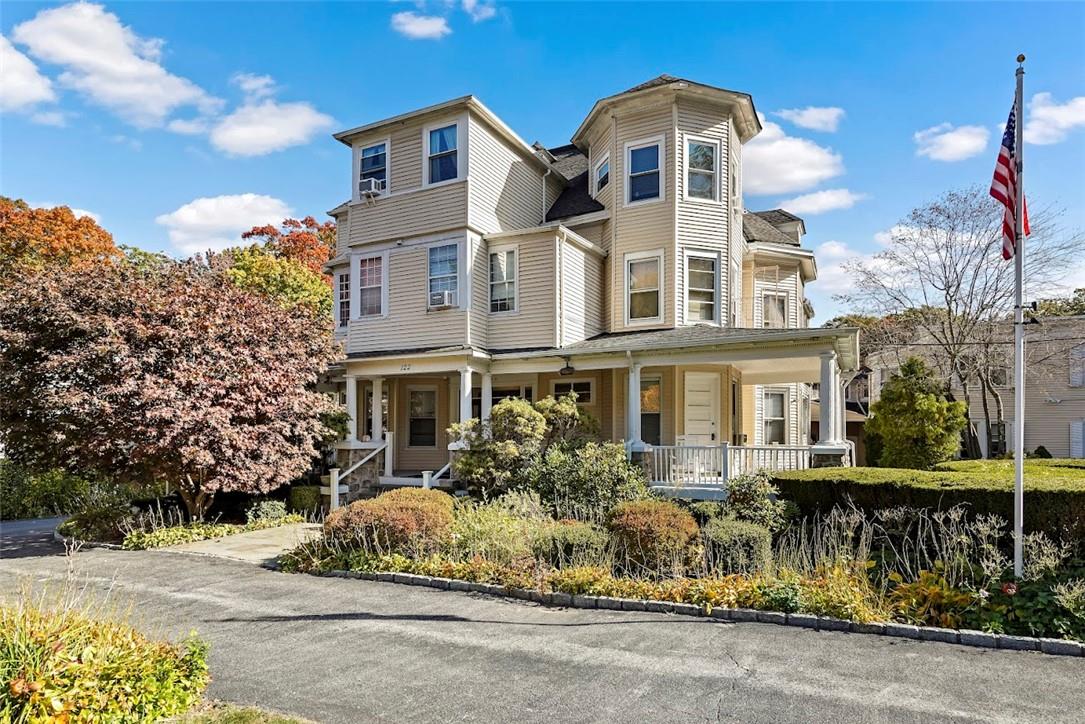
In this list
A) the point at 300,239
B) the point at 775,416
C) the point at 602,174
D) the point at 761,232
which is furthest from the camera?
the point at 300,239

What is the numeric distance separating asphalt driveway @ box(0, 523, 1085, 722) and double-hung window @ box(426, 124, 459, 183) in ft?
35.8

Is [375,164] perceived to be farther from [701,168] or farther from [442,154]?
[701,168]

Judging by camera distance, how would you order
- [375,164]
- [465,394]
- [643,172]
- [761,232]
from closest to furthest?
[465,394] → [643,172] → [375,164] → [761,232]

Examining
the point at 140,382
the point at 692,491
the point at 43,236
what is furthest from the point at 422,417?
the point at 43,236

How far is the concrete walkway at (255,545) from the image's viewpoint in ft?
34.3

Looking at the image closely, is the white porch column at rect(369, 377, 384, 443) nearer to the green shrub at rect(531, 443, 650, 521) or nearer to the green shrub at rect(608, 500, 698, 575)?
the green shrub at rect(531, 443, 650, 521)

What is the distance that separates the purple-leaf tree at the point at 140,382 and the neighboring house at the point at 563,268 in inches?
138

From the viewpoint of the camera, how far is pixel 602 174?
17.5 m

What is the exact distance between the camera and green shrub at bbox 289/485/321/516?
572 inches

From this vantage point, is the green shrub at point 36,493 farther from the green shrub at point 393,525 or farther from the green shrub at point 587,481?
the green shrub at point 587,481

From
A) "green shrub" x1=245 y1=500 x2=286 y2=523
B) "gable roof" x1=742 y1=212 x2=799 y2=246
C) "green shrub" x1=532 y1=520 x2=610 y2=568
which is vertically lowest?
"green shrub" x1=245 y1=500 x2=286 y2=523

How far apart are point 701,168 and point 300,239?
28.7m

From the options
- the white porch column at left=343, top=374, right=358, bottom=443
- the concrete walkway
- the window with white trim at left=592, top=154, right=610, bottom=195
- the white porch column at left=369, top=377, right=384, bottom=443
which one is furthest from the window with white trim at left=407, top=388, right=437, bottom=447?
the window with white trim at left=592, top=154, right=610, bottom=195

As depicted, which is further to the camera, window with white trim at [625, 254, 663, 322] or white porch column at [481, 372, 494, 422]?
window with white trim at [625, 254, 663, 322]
